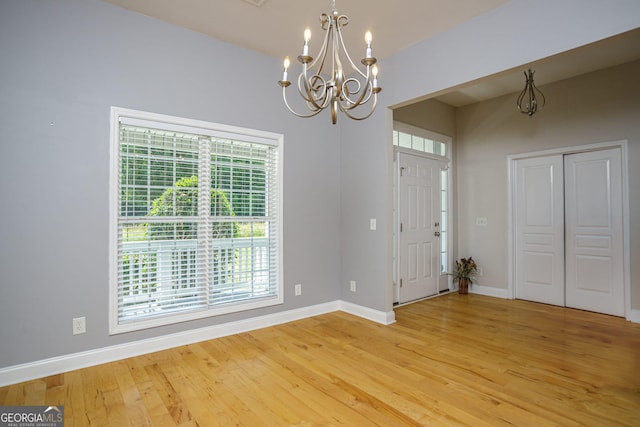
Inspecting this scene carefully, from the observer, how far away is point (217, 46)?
10.8 feet

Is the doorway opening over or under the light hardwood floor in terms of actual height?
over

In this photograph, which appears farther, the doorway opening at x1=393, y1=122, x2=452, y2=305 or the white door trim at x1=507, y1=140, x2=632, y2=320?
the doorway opening at x1=393, y1=122, x2=452, y2=305

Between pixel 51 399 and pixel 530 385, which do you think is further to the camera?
pixel 530 385

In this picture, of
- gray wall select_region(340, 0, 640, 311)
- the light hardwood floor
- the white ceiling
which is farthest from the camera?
the white ceiling

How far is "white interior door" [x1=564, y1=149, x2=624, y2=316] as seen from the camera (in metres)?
3.94

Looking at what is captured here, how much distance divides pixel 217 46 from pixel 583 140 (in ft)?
14.9

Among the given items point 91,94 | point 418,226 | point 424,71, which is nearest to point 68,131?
point 91,94

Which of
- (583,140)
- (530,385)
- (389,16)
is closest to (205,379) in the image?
(530,385)

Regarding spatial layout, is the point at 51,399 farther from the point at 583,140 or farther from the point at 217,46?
the point at 583,140

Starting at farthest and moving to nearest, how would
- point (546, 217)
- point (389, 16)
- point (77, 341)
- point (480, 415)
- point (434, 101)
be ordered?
point (434, 101)
point (546, 217)
point (389, 16)
point (77, 341)
point (480, 415)

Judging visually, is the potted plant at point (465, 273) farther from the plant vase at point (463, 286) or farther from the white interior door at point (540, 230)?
the white interior door at point (540, 230)

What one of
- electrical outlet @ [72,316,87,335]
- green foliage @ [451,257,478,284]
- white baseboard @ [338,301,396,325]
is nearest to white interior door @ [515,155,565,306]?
green foliage @ [451,257,478,284]

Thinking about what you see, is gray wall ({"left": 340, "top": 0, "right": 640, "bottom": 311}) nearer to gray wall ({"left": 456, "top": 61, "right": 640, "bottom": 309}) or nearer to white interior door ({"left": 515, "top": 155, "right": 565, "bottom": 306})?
gray wall ({"left": 456, "top": 61, "right": 640, "bottom": 309})

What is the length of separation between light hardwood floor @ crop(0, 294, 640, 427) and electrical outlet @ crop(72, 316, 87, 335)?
303 millimetres
